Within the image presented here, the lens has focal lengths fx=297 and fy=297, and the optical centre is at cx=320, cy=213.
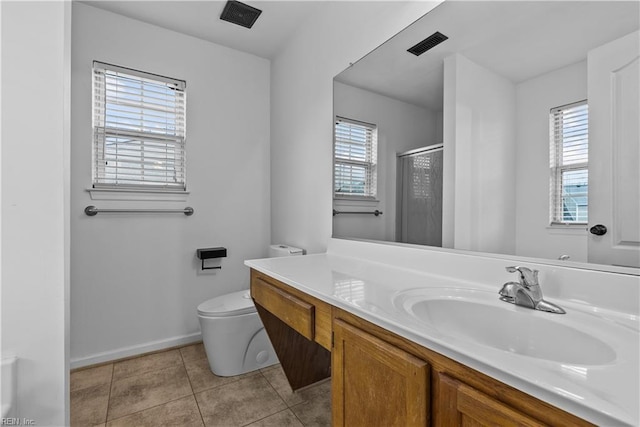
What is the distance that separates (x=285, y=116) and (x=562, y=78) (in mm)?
1921

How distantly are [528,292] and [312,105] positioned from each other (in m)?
1.72

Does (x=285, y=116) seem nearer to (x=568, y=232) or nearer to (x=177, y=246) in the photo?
(x=177, y=246)

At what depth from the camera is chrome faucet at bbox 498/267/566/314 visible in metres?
0.78

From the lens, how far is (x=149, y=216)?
2.23 m

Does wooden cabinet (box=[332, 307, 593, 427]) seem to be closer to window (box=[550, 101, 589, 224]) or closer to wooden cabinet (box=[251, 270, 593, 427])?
wooden cabinet (box=[251, 270, 593, 427])

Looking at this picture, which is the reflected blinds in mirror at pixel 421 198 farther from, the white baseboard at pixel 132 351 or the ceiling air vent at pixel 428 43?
the white baseboard at pixel 132 351

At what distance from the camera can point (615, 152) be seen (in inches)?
29.9

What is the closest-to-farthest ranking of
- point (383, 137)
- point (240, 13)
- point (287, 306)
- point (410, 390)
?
point (410, 390) → point (287, 306) → point (383, 137) → point (240, 13)

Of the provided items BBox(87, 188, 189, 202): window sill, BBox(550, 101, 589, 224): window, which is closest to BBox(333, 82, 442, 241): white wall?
BBox(550, 101, 589, 224): window

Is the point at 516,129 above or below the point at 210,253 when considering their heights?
above

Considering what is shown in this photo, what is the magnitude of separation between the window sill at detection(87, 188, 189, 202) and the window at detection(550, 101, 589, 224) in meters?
2.26

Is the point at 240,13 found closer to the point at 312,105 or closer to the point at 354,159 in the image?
the point at 312,105

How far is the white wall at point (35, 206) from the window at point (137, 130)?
3.57 feet

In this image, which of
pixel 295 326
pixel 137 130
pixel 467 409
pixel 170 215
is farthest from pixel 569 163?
pixel 137 130
